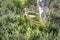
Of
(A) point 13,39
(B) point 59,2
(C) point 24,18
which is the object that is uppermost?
(B) point 59,2

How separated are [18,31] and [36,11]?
39.4 inches

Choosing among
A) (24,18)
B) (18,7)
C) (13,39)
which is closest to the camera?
(13,39)

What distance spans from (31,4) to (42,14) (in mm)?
611

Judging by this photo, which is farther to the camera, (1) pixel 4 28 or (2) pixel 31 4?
(2) pixel 31 4

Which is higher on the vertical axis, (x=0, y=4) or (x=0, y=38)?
(x=0, y=4)

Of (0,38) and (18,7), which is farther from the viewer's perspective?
(18,7)

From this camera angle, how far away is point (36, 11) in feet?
19.9

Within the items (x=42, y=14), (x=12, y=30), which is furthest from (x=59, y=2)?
(x=12, y=30)

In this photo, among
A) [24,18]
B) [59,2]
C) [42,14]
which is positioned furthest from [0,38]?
[59,2]

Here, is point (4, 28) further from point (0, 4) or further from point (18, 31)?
point (0, 4)

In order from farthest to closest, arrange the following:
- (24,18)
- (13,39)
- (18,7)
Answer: (18,7) < (24,18) < (13,39)

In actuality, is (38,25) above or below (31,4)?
below

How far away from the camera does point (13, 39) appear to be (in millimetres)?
5273

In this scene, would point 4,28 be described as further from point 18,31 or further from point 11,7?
point 11,7
